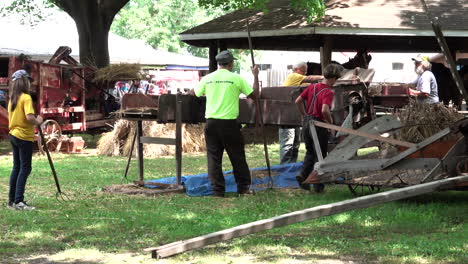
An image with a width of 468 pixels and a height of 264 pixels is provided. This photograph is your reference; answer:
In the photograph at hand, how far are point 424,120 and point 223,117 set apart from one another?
2439mm

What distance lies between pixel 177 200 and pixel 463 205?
10.9 ft

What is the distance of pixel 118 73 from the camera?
19516mm

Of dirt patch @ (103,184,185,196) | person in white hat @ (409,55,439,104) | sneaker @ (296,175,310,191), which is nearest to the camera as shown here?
sneaker @ (296,175,310,191)

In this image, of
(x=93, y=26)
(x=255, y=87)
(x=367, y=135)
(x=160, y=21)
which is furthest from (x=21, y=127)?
(x=160, y=21)

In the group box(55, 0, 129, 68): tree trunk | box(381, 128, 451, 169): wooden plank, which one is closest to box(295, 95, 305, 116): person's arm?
box(381, 128, 451, 169): wooden plank

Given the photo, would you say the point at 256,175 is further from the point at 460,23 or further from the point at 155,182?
the point at 460,23

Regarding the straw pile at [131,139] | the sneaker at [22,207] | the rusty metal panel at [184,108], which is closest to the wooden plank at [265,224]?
the sneaker at [22,207]

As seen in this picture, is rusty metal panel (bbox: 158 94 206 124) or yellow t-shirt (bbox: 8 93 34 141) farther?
rusty metal panel (bbox: 158 94 206 124)

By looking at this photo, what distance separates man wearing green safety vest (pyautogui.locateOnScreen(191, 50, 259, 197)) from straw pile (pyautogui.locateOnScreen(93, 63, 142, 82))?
31.2ft

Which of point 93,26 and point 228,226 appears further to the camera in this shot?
point 93,26

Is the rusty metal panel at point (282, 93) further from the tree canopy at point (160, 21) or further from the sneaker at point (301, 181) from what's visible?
the tree canopy at point (160, 21)

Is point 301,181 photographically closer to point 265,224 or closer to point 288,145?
point 288,145

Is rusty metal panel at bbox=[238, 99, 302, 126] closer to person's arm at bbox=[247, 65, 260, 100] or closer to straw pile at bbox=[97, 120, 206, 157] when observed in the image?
person's arm at bbox=[247, 65, 260, 100]

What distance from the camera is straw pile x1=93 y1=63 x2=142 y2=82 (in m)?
19.3
